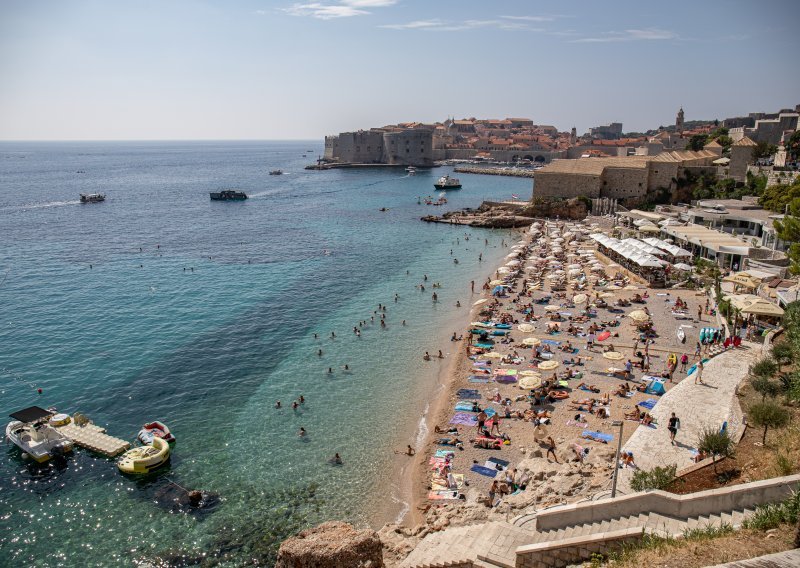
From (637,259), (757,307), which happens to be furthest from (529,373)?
(637,259)

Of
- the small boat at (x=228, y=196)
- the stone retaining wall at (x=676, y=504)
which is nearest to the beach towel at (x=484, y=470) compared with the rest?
the stone retaining wall at (x=676, y=504)

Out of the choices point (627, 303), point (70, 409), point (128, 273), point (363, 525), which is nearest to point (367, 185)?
point (128, 273)

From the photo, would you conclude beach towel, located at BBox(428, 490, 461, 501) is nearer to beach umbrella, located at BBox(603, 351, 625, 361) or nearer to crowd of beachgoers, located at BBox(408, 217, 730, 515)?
crowd of beachgoers, located at BBox(408, 217, 730, 515)

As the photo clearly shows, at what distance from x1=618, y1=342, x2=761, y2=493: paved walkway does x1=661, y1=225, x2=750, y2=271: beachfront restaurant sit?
429 inches

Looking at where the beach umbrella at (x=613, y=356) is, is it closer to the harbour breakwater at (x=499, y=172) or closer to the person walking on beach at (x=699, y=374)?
the person walking on beach at (x=699, y=374)

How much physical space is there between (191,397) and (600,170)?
42305 mm

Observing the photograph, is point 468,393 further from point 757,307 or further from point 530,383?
point 757,307

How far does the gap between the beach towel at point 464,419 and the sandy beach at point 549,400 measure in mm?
84

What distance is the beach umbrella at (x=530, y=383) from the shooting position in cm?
1648

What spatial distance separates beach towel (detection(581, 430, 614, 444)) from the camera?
13688 mm

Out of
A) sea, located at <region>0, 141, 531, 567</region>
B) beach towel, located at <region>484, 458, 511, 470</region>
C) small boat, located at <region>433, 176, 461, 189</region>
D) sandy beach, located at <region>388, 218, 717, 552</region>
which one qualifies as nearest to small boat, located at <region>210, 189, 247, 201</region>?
sea, located at <region>0, 141, 531, 567</region>

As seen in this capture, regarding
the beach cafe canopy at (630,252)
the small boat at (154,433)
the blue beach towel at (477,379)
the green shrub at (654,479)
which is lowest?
the small boat at (154,433)

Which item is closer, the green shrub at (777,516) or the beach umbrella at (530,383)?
the green shrub at (777,516)

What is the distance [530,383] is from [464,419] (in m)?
2.51
